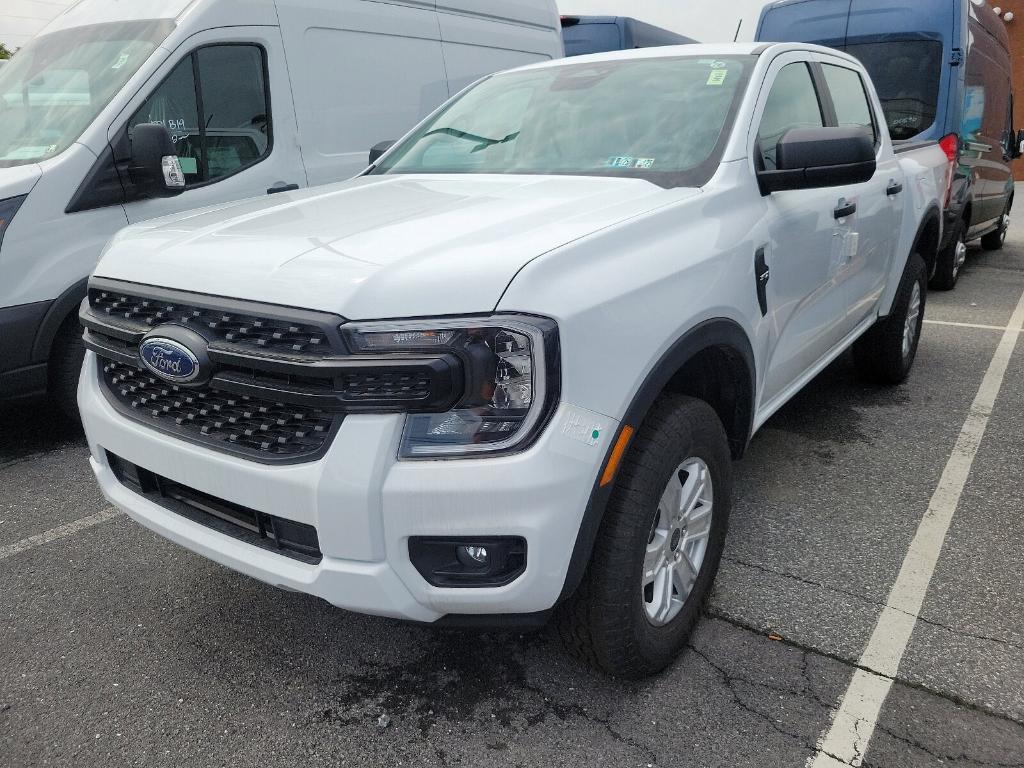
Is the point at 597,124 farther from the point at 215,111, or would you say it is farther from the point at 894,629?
the point at 215,111

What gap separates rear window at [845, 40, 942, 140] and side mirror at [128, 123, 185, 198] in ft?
20.7

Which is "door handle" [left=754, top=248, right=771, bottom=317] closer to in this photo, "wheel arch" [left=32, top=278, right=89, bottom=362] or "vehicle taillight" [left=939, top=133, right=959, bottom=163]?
"wheel arch" [left=32, top=278, right=89, bottom=362]

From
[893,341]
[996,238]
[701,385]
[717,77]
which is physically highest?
[717,77]

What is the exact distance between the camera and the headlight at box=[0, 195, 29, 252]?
12.5 feet

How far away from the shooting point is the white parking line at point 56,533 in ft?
10.7

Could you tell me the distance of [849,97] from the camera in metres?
4.09

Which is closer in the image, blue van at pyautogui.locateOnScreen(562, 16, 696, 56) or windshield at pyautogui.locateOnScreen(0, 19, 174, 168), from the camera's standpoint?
windshield at pyautogui.locateOnScreen(0, 19, 174, 168)

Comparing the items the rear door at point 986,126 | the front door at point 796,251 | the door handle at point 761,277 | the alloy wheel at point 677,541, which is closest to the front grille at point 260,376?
the alloy wheel at point 677,541

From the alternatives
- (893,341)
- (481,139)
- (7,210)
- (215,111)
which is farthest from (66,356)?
(893,341)

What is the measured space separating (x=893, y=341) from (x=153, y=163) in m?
3.95

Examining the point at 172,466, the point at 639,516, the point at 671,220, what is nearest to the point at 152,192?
the point at 172,466

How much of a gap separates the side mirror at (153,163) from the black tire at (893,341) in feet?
12.3

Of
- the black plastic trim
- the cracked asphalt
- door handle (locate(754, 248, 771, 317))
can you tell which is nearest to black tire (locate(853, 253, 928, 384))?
the cracked asphalt

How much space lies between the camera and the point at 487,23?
21.6ft
